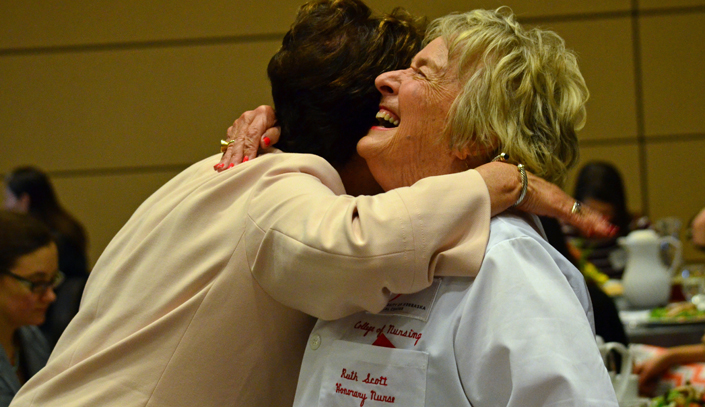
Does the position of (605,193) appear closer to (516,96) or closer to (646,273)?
(646,273)

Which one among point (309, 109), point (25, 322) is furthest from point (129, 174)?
point (309, 109)

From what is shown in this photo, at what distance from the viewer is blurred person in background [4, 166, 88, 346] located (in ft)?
10.1

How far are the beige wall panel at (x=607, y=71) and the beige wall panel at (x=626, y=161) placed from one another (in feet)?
0.27

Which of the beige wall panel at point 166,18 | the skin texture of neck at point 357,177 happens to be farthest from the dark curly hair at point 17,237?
the beige wall panel at point 166,18

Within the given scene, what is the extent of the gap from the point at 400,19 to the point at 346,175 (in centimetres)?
37

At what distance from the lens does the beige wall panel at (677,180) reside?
479 cm

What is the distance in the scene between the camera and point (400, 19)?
1.60 m

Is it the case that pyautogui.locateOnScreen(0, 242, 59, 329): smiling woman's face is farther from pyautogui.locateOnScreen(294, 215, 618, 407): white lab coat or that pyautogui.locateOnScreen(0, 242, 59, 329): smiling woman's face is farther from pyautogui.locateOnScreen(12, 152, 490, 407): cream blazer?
pyautogui.locateOnScreen(294, 215, 618, 407): white lab coat

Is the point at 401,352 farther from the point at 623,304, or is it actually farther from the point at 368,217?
the point at 623,304

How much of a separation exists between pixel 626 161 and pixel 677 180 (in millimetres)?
375

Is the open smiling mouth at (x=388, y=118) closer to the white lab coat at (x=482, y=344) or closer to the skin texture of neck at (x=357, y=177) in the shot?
the skin texture of neck at (x=357, y=177)

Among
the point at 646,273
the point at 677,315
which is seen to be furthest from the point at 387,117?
the point at 646,273

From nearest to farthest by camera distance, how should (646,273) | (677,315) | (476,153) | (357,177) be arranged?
(476,153), (357,177), (677,315), (646,273)

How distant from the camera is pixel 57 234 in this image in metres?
3.71
